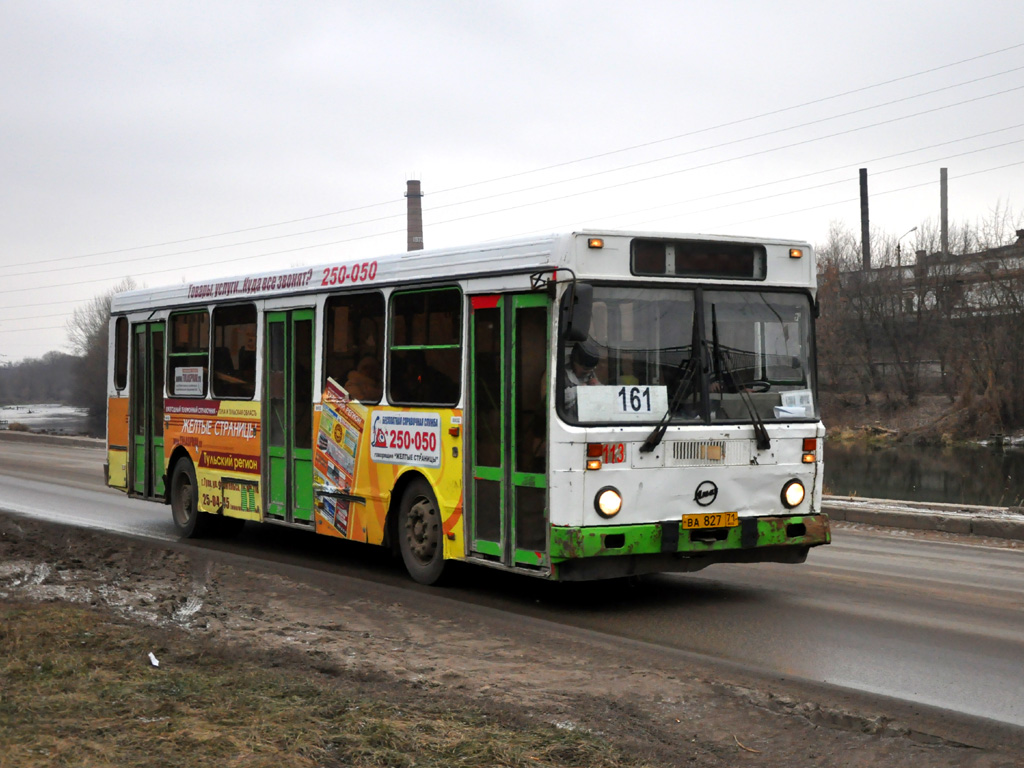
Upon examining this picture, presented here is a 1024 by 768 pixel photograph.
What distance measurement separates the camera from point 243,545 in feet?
44.1

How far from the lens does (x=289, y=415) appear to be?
39.3ft

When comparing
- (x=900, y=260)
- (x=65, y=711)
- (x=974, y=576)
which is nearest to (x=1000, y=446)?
(x=900, y=260)

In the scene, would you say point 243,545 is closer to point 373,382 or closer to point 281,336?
point 281,336

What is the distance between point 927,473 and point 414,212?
33096 millimetres

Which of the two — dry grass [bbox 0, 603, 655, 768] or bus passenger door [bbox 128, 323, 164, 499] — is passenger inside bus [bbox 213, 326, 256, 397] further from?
dry grass [bbox 0, 603, 655, 768]

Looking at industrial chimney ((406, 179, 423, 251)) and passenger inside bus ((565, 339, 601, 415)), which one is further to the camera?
industrial chimney ((406, 179, 423, 251))

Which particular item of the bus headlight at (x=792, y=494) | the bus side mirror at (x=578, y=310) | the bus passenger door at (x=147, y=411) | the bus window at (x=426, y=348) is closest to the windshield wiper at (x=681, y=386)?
the bus side mirror at (x=578, y=310)

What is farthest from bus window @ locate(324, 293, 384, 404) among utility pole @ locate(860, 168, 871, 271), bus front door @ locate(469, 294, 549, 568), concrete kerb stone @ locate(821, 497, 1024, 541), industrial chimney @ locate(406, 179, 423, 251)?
utility pole @ locate(860, 168, 871, 271)

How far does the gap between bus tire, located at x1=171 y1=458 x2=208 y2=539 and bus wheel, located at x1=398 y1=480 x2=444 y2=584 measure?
419 centimetres

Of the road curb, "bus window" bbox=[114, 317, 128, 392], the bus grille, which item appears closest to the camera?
the bus grille

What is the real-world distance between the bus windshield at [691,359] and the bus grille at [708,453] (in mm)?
176

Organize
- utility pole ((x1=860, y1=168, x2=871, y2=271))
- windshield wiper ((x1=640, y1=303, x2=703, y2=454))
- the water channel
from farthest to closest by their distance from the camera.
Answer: utility pole ((x1=860, y1=168, x2=871, y2=271)) < the water channel < windshield wiper ((x1=640, y1=303, x2=703, y2=454))

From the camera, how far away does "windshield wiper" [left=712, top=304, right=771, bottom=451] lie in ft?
29.9

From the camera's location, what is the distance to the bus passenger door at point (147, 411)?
1458 centimetres
